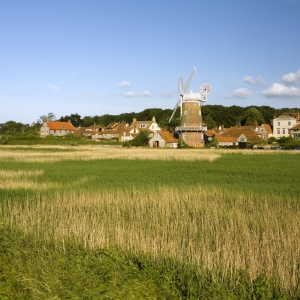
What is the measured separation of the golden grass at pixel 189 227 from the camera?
24.1ft

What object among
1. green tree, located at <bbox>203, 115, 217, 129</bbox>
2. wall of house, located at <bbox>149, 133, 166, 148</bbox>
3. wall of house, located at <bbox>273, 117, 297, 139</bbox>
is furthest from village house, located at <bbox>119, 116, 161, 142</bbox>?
wall of house, located at <bbox>273, 117, 297, 139</bbox>

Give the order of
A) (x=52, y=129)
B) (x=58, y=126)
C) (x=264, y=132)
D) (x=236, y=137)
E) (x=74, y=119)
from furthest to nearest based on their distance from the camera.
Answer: (x=74, y=119) → (x=58, y=126) → (x=52, y=129) → (x=264, y=132) → (x=236, y=137)

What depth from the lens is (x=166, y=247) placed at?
7.93m

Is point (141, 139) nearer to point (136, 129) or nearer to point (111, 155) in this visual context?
point (136, 129)

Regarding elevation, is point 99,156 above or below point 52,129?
below

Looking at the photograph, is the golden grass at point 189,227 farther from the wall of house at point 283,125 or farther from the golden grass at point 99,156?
the wall of house at point 283,125

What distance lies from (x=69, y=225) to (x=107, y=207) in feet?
8.18

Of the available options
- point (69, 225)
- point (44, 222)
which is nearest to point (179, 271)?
point (69, 225)

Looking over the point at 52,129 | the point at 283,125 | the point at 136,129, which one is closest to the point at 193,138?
the point at 283,125

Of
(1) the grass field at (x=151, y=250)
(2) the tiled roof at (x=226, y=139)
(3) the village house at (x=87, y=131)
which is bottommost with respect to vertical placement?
(2) the tiled roof at (x=226, y=139)

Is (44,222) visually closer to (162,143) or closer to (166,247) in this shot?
(166,247)

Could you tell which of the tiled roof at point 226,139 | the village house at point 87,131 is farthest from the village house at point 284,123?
the village house at point 87,131

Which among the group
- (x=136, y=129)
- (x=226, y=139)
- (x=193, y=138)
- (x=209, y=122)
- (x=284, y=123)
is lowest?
(x=226, y=139)

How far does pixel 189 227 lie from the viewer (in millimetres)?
→ 9820
